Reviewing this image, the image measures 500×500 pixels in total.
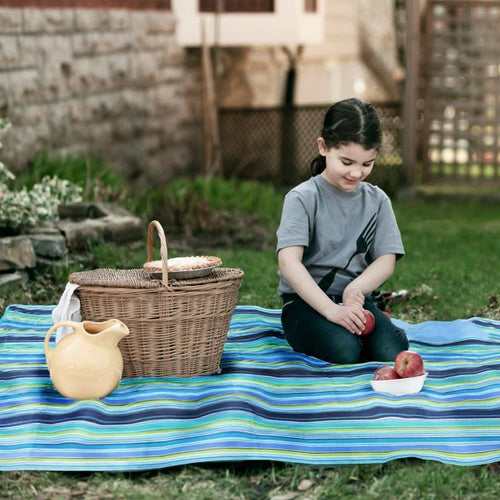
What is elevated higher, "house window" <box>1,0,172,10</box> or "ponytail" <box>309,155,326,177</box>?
"house window" <box>1,0,172,10</box>

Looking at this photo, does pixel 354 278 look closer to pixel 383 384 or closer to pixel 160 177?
pixel 383 384

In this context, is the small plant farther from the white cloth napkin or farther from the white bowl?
the white bowl

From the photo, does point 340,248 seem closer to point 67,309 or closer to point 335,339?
point 335,339

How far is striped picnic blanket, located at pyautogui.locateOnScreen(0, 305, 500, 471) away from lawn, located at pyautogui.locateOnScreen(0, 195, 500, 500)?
2.0 inches

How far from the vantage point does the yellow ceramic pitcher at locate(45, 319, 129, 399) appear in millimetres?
3338

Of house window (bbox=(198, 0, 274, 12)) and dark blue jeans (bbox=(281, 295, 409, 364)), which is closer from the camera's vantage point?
dark blue jeans (bbox=(281, 295, 409, 364))

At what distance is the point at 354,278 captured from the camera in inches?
158

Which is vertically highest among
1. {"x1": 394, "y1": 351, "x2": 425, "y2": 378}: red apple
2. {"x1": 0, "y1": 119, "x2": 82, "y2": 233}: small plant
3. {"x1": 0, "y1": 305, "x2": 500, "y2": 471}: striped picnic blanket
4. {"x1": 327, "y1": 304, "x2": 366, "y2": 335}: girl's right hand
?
{"x1": 0, "y1": 119, "x2": 82, "y2": 233}: small plant

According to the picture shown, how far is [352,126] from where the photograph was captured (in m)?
3.65

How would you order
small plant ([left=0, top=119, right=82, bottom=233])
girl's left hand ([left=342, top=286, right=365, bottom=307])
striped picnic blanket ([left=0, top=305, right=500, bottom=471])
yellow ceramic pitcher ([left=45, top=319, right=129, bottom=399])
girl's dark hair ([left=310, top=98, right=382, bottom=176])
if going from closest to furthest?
striped picnic blanket ([left=0, top=305, right=500, bottom=471]) → yellow ceramic pitcher ([left=45, top=319, right=129, bottom=399]) → girl's dark hair ([left=310, top=98, right=382, bottom=176]) → girl's left hand ([left=342, top=286, right=365, bottom=307]) → small plant ([left=0, top=119, right=82, bottom=233])

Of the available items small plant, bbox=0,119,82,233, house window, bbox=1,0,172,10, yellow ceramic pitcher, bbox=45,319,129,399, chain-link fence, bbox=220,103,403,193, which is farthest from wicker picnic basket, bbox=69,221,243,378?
chain-link fence, bbox=220,103,403,193

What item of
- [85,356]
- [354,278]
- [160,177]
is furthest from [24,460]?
[160,177]

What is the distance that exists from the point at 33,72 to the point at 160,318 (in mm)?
4375

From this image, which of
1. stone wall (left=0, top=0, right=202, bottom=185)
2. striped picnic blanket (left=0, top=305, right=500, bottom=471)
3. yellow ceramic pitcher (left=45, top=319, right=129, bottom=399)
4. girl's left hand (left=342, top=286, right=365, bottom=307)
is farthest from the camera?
stone wall (left=0, top=0, right=202, bottom=185)
